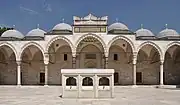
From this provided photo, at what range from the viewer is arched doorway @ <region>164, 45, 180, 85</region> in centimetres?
2805

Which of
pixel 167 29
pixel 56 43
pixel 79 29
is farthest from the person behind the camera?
pixel 167 29

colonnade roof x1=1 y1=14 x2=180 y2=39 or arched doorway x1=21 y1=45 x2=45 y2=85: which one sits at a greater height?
colonnade roof x1=1 y1=14 x2=180 y2=39

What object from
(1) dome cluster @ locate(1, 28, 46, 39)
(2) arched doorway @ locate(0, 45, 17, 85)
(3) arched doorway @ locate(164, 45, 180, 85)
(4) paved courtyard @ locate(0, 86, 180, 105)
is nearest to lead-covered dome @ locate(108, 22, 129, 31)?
(3) arched doorway @ locate(164, 45, 180, 85)

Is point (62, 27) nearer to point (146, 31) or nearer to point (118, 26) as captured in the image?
point (118, 26)

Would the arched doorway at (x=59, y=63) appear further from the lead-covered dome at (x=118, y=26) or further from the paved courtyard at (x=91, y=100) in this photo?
the paved courtyard at (x=91, y=100)

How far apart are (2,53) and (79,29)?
983 cm

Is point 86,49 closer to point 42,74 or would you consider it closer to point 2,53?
point 42,74

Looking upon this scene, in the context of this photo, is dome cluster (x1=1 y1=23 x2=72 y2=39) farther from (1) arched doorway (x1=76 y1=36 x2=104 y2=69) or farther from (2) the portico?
(2) the portico

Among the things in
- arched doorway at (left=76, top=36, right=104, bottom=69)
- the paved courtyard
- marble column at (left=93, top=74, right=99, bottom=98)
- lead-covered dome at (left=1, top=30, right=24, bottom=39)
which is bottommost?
the paved courtyard

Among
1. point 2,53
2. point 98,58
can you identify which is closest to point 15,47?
point 2,53

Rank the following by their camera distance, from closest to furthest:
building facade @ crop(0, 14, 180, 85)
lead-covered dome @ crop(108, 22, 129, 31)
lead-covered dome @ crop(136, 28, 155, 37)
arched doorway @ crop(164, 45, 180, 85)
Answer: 1. building facade @ crop(0, 14, 180, 85)
2. arched doorway @ crop(164, 45, 180, 85)
3. lead-covered dome @ crop(108, 22, 129, 31)
4. lead-covered dome @ crop(136, 28, 155, 37)

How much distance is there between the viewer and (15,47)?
82.0ft

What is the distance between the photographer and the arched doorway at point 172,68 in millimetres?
28047

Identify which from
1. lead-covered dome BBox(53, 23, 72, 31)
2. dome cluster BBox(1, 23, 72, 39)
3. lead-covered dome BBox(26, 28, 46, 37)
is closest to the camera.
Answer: dome cluster BBox(1, 23, 72, 39)
